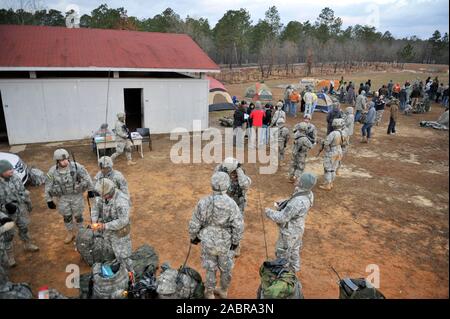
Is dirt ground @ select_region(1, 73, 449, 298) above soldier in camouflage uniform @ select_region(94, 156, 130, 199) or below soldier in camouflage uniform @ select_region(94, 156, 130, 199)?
below

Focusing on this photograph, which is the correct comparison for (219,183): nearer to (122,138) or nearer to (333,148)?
(333,148)

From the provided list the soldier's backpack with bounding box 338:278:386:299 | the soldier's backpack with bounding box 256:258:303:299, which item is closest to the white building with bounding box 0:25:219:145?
the soldier's backpack with bounding box 256:258:303:299

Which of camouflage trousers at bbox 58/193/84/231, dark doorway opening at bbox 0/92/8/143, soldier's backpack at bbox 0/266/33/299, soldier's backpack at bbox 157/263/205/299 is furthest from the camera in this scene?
dark doorway opening at bbox 0/92/8/143

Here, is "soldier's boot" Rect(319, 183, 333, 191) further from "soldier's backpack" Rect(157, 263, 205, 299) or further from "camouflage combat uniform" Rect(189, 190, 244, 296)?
"soldier's backpack" Rect(157, 263, 205, 299)

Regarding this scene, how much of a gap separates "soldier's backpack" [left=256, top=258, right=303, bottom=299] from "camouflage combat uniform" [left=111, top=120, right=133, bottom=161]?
739cm

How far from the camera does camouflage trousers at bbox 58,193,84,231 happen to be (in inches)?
214

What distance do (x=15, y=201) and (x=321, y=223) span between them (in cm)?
592

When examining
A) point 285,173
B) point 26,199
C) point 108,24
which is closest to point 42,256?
point 26,199

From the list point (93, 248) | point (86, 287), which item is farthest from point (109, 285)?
→ point (93, 248)

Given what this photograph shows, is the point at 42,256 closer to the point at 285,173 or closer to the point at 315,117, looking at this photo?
the point at 285,173

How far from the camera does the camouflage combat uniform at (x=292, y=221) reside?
4.40 metres

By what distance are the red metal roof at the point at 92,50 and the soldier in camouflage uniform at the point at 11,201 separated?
7343 millimetres

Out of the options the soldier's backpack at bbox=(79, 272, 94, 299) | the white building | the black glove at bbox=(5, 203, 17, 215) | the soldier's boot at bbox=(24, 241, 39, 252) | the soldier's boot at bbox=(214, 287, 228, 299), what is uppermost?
the white building

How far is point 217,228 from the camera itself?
4031 mm
